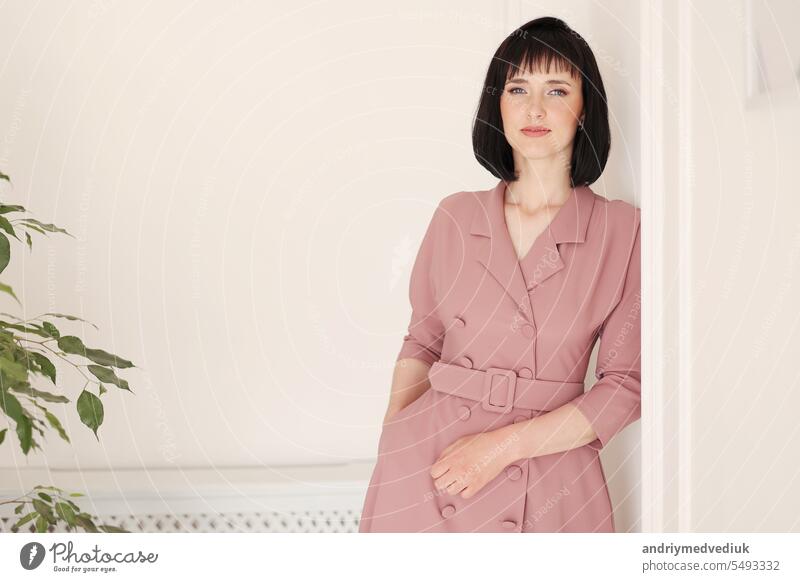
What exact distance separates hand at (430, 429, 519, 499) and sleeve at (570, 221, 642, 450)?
0.31ft

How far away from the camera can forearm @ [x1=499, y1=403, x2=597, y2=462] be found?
3.19ft

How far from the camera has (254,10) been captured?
1.27 metres

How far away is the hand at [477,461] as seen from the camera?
3.26ft

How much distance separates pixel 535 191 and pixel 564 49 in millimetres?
168

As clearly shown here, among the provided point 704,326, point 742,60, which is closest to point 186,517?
point 704,326

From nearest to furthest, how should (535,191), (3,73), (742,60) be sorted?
(742,60) < (535,191) < (3,73)

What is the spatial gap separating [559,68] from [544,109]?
0.05 metres

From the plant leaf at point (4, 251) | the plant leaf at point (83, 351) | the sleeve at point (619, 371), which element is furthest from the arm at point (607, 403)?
the plant leaf at point (4, 251)

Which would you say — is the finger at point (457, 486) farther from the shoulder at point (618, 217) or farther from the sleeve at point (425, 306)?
the shoulder at point (618, 217)

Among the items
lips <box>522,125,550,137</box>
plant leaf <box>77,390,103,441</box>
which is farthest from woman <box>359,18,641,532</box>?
plant leaf <box>77,390,103,441</box>

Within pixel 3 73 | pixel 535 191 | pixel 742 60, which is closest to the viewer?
pixel 742 60

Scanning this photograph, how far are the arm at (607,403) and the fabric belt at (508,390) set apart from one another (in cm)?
2

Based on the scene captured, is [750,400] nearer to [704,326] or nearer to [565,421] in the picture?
[704,326]

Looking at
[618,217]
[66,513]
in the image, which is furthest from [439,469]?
[66,513]
